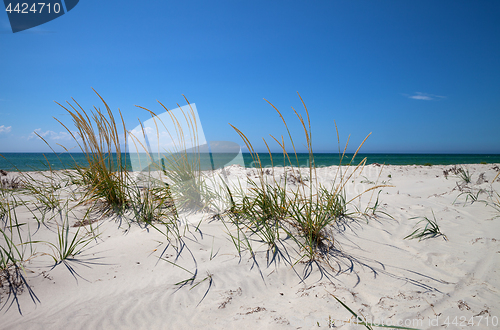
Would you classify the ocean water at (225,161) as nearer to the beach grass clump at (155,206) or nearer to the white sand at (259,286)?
the beach grass clump at (155,206)

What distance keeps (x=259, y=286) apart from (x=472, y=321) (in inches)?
42.5

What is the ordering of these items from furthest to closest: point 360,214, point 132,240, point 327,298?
point 360,214
point 132,240
point 327,298

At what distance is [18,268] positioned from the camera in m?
1.51

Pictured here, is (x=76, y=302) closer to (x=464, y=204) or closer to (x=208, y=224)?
(x=208, y=224)

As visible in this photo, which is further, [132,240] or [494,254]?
[132,240]

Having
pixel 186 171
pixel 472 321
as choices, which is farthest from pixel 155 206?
pixel 472 321

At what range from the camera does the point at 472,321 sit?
3.43ft

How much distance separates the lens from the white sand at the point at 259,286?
114cm

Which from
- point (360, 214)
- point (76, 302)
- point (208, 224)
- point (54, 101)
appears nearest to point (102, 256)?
point (76, 302)

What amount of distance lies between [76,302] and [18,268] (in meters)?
0.63

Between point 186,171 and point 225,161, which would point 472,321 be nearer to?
point 186,171

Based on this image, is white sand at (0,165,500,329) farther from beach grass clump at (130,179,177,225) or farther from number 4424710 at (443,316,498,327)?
beach grass clump at (130,179,177,225)

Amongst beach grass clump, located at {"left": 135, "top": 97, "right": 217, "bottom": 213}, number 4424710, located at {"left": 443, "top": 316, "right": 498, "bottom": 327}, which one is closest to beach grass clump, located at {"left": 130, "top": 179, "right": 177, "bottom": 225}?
beach grass clump, located at {"left": 135, "top": 97, "right": 217, "bottom": 213}

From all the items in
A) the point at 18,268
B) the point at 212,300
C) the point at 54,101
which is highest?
the point at 54,101
